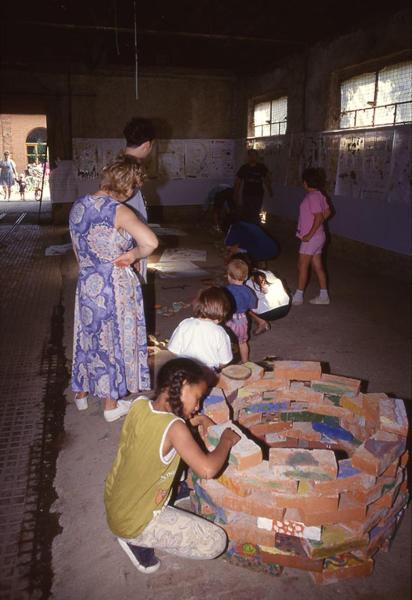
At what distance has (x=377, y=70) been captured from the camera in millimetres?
8273

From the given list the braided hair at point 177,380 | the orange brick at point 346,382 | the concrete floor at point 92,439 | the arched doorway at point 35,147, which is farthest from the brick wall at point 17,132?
the braided hair at point 177,380

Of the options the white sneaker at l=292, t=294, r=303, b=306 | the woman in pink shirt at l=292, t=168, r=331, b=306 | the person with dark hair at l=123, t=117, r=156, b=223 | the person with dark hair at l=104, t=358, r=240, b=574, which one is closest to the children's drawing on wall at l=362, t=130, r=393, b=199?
the woman in pink shirt at l=292, t=168, r=331, b=306

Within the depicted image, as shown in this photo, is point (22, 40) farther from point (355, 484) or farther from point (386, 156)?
point (355, 484)

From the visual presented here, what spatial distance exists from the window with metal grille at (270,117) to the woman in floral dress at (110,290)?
966 centimetres

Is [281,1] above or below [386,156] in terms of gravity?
above

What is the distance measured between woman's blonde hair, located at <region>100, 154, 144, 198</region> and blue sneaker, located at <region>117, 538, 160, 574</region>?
6.73 feet

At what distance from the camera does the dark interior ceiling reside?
27.2 feet

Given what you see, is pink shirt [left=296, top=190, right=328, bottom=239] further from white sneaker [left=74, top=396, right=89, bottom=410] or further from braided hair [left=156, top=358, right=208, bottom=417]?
braided hair [left=156, top=358, right=208, bottom=417]

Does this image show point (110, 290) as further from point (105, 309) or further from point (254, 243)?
point (254, 243)

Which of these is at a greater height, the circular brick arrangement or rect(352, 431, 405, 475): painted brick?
rect(352, 431, 405, 475): painted brick

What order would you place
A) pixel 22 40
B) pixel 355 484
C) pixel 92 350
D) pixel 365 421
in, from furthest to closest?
pixel 22 40 < pixel 92 350 < pixel 365 421 < pixel 355 484

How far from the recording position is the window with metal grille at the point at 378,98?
7.61 meters

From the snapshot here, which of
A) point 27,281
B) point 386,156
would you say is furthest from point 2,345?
point 386,156

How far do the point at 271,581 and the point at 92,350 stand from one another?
1.87 meters
